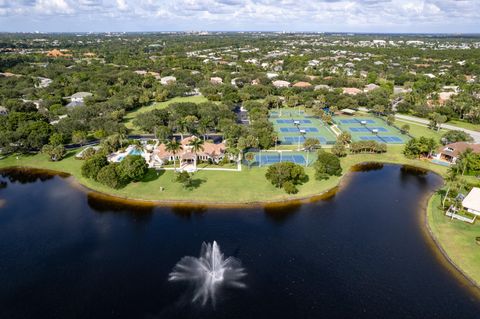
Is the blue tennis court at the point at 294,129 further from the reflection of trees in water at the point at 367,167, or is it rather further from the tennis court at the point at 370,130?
the reflection of trees in water at the point at 367,167

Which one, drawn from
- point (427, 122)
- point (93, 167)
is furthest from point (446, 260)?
point (427, 122)

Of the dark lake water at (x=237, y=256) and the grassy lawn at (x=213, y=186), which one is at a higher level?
the grassy lawn at (x=213, y=186)

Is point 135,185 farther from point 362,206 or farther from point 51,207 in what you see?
point 362,206

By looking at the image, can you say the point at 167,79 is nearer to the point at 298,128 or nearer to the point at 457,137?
the point at 298,128

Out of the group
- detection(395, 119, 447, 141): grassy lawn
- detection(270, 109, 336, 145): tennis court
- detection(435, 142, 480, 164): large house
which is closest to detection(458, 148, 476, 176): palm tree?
detection(435, 142, 480, 164): large house

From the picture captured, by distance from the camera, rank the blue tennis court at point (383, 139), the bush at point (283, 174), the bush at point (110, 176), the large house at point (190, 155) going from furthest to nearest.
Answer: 1. the blue tennis court at point (383, 139)
2. the large house at point (190, 155)
3. the bush at point (283, 174)
4. the bush at point (110, 176)

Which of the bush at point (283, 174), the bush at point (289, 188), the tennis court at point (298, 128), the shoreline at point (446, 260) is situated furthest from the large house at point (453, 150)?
the bush at point (289, 188)
